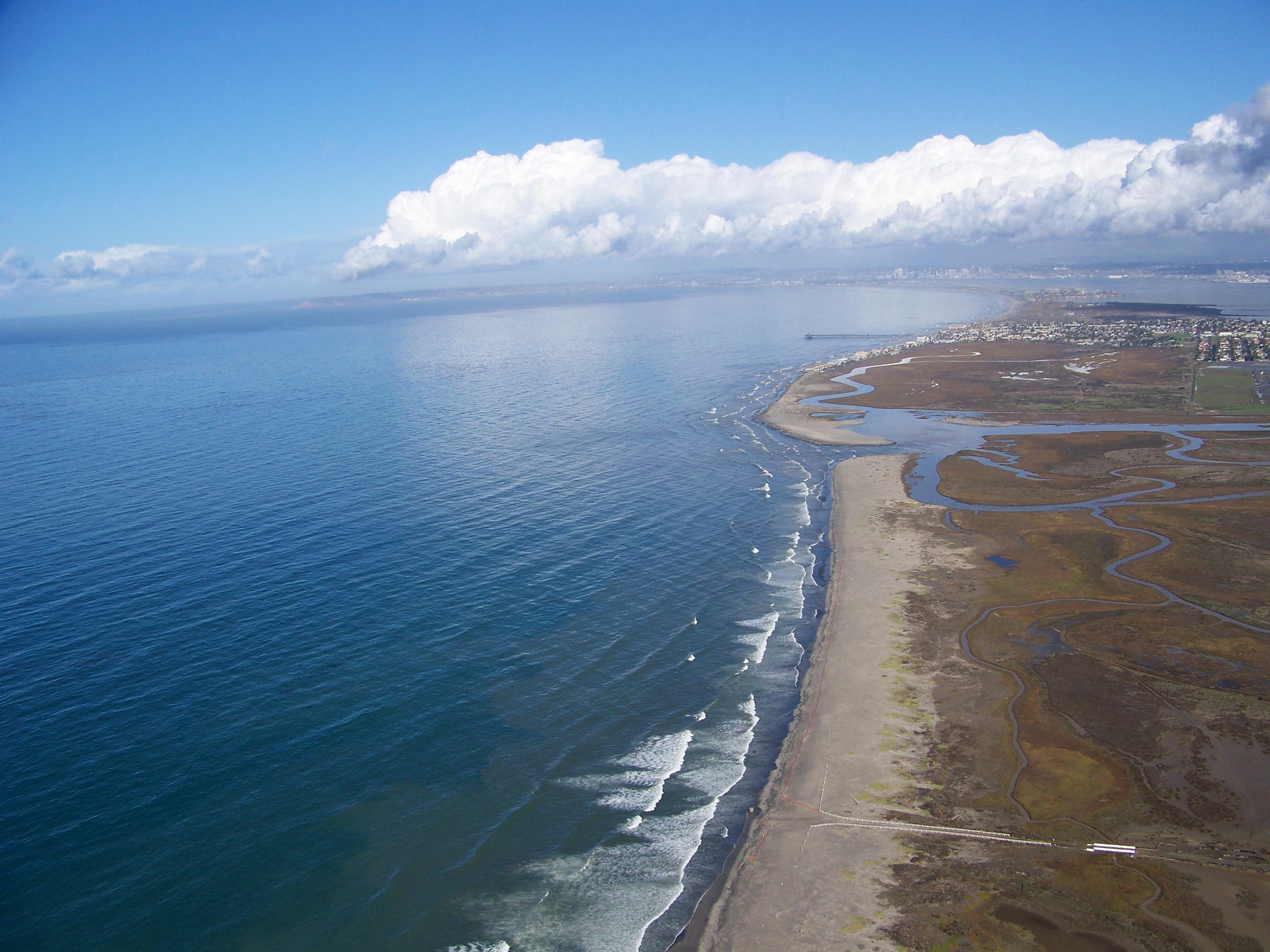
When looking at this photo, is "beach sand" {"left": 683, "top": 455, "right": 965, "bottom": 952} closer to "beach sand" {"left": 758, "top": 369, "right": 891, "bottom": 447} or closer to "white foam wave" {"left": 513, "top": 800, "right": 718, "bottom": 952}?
"white foam wave" {"left": 513, "top": 800, "right": 718, "bottom": 952}

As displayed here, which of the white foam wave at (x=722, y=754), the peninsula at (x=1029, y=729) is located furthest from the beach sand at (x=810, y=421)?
the white foam wave at (x=722, y=754)

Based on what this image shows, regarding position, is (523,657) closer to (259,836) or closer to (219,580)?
(259,836)

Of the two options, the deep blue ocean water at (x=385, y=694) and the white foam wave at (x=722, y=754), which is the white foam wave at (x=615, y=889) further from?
the white foam wave at (x=722, y=754)

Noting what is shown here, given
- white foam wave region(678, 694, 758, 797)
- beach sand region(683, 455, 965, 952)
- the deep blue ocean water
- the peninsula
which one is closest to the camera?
the peninsula

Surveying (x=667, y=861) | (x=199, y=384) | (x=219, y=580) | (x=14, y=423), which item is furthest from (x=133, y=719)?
(x=199, y=384)

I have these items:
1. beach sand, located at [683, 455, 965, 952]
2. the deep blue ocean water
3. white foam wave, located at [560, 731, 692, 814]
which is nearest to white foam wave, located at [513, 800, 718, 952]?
the deep blue ocean water

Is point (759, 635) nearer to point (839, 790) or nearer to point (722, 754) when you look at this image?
point (722, 754)
